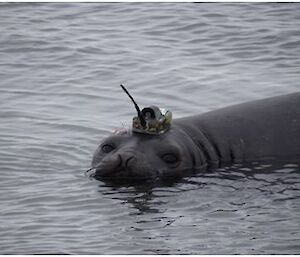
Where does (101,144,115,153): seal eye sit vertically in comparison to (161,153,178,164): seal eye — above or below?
above

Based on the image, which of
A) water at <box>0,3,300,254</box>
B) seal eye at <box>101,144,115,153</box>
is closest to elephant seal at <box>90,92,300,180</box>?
seal eye at <box>101,144,115,153</box>

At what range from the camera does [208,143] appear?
33.4 ft

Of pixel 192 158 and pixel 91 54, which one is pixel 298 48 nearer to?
pixel 91 54

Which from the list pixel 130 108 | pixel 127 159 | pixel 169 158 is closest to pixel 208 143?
pixel 169 158

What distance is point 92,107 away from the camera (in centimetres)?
1277

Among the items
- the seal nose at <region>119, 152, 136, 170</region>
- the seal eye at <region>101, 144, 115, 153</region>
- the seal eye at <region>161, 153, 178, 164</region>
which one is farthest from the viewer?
the seal eye at <region>101, 144, 115, 153</region>

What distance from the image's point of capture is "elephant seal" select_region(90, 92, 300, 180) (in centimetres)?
976

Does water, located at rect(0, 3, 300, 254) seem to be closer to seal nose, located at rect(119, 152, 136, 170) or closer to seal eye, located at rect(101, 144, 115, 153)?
seal nose, located at rect(119, 152, 136, 170)

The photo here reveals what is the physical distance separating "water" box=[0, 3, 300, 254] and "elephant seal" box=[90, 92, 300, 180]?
0.22 meters

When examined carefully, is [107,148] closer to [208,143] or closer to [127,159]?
[127,159]

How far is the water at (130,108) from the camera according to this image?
828 cm

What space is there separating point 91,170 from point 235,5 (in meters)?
8.33

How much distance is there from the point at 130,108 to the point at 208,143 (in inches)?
105

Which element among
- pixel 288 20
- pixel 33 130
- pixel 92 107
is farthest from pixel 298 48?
pixel 33 130
